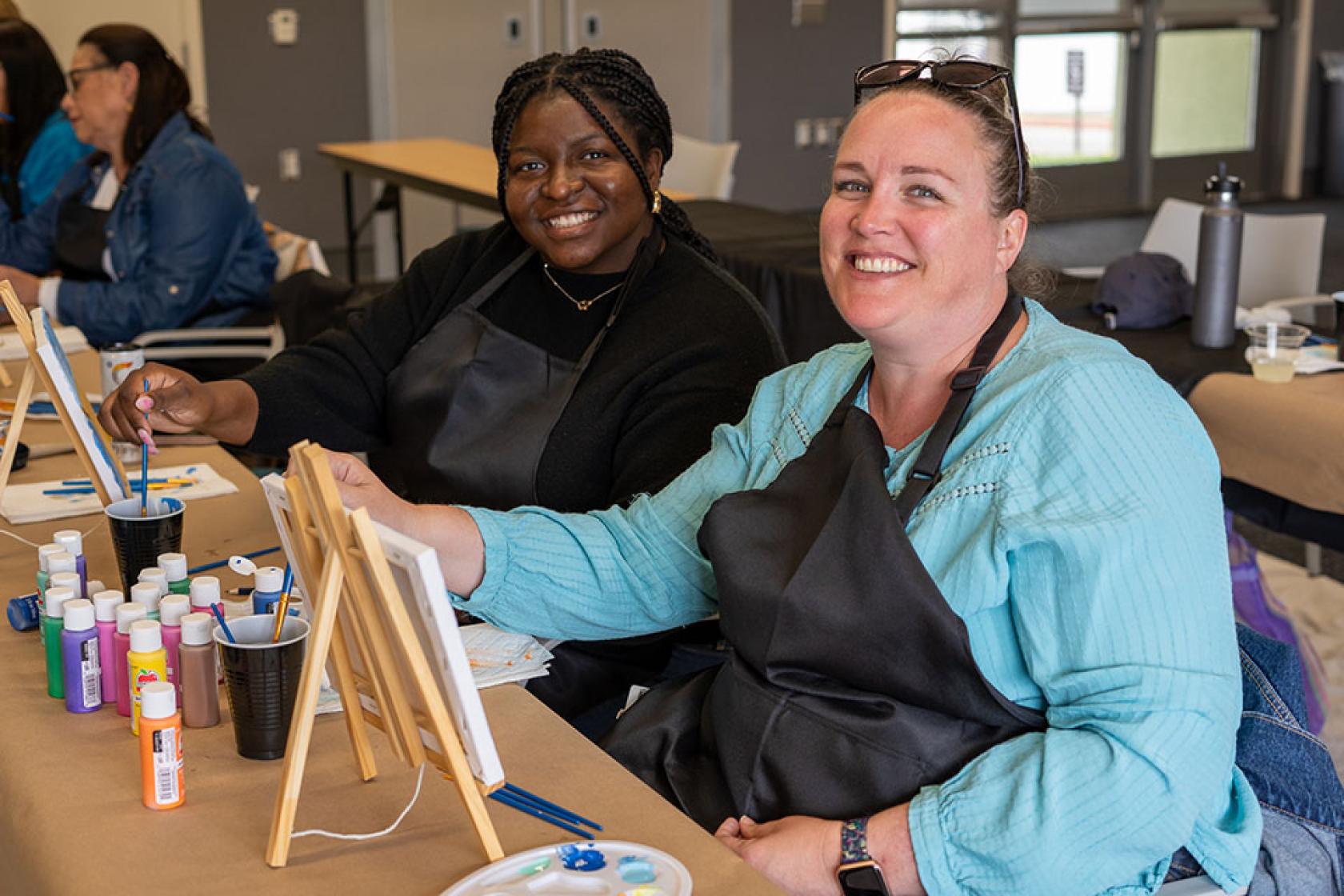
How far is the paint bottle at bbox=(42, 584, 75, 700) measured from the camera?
1.63 meters

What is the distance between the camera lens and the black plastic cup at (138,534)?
6.13ft

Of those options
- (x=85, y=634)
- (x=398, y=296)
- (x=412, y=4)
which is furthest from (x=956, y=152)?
(x=412, y=4)

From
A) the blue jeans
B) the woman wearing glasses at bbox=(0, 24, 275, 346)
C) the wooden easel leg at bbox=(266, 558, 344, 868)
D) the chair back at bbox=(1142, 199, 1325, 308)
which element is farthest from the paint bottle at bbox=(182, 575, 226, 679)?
the chair back at bbox=(1142, 199, 1325, 308)

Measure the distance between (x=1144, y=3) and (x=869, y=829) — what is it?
349 inches

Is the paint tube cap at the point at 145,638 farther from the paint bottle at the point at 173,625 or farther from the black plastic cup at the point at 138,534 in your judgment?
the black plastic cup at the point at 138,534

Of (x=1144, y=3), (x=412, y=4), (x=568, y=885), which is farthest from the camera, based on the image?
(x=1144, y=3)

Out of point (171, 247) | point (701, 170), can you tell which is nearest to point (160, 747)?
point (171, 247)

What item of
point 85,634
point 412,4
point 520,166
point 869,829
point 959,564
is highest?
point 412,4

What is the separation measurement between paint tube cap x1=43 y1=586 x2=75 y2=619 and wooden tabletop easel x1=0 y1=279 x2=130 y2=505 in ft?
1.44

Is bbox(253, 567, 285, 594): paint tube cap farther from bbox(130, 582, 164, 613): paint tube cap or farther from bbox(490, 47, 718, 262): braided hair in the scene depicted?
bbox(490, 47, 718, 262): braided hair

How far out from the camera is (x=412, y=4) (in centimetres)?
799

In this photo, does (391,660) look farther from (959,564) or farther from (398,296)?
(398,296)

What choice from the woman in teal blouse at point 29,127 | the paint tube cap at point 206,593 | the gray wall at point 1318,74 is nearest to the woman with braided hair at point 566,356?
the paint tube cap at point 206,593

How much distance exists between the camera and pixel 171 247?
3.87 m
